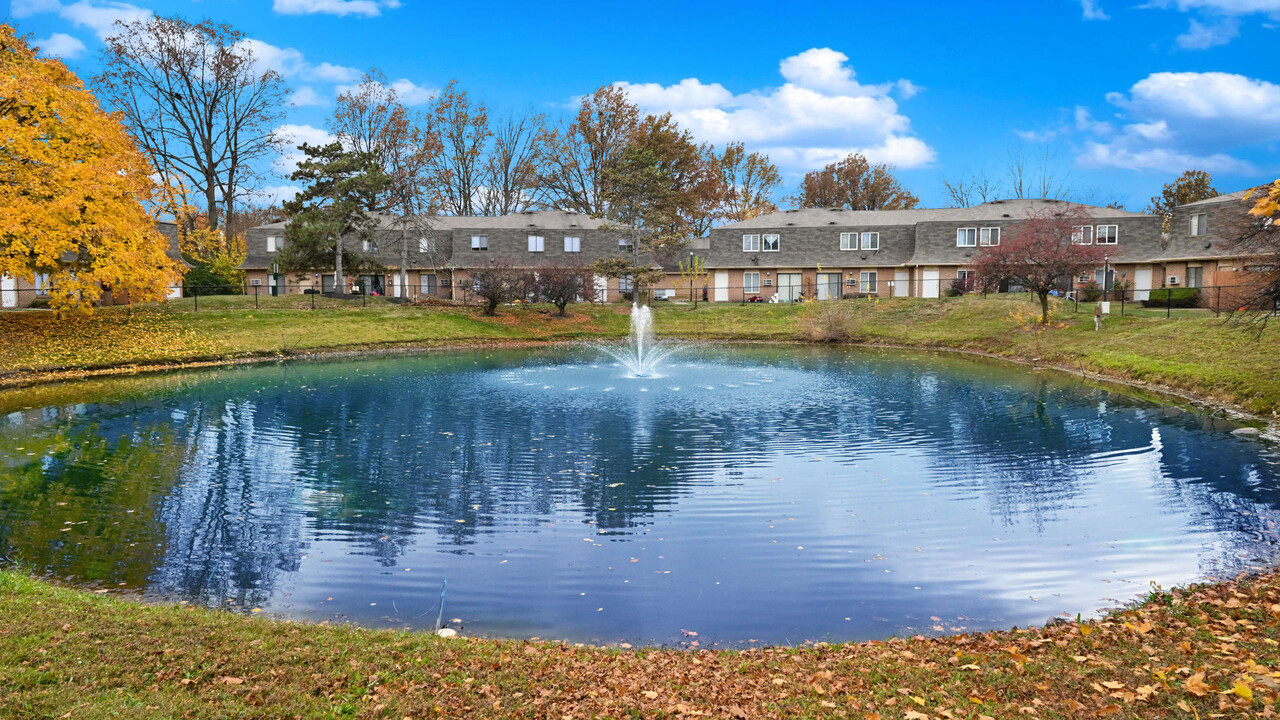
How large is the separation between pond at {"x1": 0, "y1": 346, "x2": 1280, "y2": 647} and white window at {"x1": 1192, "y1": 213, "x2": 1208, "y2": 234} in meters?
33.3

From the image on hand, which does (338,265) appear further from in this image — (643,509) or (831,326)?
(643,509)

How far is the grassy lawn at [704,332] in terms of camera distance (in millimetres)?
25734

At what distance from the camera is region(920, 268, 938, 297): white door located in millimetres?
54031

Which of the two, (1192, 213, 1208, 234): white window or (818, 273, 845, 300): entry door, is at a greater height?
(1192, 213, 1208, 234): white window

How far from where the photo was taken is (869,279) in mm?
56875

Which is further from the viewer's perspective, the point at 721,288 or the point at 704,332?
the point at 721,288

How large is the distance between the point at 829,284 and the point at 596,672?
176 ft

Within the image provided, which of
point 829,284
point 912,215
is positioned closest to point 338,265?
point 829,284

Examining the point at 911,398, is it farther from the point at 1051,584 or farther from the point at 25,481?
the point at 25,481

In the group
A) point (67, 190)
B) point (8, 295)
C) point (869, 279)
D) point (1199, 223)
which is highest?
point (1199, 223)

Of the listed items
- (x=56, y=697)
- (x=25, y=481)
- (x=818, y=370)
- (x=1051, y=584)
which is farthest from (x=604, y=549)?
(x=818, y=370)

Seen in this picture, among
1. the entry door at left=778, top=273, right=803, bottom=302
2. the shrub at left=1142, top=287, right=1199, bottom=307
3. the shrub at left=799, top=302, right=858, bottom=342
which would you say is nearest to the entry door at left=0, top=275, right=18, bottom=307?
the shrub at left=799, top=302, right=858, bottom=342

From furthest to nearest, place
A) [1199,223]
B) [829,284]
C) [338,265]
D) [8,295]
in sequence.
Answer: [829,284] < [1199,223] < [338,265] < [8,295]

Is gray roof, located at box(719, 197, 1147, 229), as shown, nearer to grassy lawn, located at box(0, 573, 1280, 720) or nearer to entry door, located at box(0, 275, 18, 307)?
entry door, located at box(0, 275, 18, 307)
